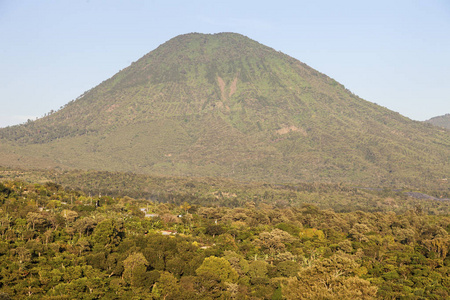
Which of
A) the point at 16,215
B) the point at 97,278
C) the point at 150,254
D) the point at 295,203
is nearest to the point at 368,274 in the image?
the point at 150,254

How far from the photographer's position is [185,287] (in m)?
59.2

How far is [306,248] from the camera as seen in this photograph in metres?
84.9

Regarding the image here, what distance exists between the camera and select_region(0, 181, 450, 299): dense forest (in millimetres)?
55656

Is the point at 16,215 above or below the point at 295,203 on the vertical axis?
above

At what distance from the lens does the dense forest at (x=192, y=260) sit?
183 feet

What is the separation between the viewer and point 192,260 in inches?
2606

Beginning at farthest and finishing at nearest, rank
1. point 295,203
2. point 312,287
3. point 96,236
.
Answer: point 295,203, point 96,236, point 312,287

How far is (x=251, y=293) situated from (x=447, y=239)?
46.9 m

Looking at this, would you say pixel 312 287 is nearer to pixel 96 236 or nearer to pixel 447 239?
pixel 96 236

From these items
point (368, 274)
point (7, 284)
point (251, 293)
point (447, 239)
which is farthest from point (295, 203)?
point (7, 284)

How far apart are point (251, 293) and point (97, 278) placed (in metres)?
18.3

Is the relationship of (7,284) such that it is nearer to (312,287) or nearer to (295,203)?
(312,287)

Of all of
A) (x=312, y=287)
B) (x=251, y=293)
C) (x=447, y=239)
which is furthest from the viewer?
(x=447, y=239)

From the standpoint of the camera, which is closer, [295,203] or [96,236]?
[96,236]
